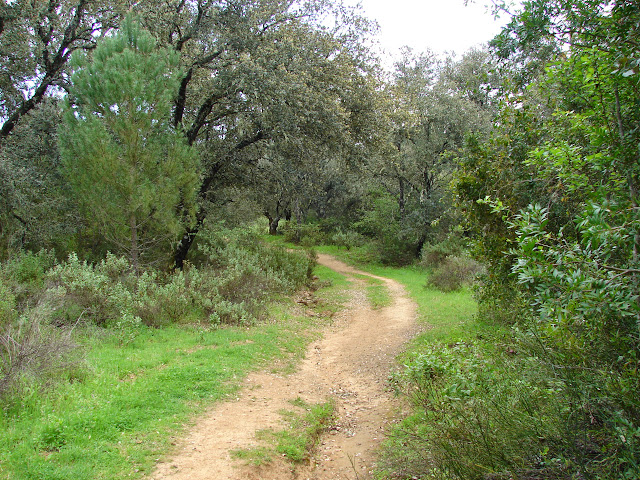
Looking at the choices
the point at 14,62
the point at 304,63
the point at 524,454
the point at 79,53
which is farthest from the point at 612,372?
the point at 14,62

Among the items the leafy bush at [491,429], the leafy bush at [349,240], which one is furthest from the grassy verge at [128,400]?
the leafy bush at [349,240]

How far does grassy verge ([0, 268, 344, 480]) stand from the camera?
4148 millimetres

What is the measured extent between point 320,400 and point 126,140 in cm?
741

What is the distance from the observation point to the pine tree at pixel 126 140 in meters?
9.56

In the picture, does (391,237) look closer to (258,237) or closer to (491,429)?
(258,237)

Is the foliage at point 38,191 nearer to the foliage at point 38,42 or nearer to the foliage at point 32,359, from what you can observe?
the foliage at point 38,42

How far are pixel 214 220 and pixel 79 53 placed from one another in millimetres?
6802

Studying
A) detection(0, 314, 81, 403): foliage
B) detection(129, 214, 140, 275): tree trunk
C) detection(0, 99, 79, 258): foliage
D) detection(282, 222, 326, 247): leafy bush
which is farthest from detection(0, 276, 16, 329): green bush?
detection(282, 222, 326, 247): leafy bush

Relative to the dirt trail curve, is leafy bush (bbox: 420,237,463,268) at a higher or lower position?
higher

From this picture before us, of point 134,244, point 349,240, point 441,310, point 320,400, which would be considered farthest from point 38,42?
point 349,240

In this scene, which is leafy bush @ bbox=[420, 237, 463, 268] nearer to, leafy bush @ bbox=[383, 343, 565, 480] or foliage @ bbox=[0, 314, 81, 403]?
leafy bush @ bbox=[383, 343, 565, 480]

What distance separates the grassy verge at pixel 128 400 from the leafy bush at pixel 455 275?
814cm

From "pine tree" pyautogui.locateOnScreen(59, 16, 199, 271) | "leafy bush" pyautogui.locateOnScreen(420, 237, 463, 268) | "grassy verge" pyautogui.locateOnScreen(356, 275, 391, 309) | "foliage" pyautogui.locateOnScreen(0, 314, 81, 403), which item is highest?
"pine tree" pyautogui.locateOnScreen(59, 16, 199, 271)

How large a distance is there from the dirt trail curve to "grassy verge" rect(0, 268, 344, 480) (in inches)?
12.6
